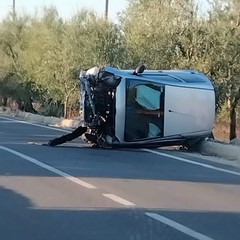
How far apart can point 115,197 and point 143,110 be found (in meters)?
10.6

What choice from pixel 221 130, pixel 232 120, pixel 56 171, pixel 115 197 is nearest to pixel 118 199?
pixel 115 197

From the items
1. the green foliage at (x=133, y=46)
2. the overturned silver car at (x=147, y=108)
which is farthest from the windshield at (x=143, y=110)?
the green foliage at (x=133, y=46)

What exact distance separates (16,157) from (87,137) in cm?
533

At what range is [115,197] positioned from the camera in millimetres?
13305

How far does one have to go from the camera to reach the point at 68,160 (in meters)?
19.8

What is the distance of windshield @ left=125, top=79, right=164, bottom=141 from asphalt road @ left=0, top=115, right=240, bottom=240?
70.0 inches

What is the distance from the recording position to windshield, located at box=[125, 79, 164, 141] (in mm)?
23703

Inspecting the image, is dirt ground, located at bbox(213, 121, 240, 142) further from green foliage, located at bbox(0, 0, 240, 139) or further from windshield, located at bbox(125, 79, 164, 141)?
windshield, located at bbox(125, 79, 164, 141)

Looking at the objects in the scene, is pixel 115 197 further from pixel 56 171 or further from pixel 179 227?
pixel 56 171

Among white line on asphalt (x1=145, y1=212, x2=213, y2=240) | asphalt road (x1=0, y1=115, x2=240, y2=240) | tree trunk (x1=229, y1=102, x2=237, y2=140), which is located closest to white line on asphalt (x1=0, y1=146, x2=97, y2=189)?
asphalt road (x1=0, y1=115, x2=240, y2=240)

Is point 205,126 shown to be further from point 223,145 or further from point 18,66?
point 18,66

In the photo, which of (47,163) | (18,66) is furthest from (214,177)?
(18,66)

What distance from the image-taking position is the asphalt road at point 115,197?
10289 millimetres

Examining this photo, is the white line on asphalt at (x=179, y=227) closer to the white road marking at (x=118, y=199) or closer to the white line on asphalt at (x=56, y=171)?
the white road marking at (x=118, y=199)
